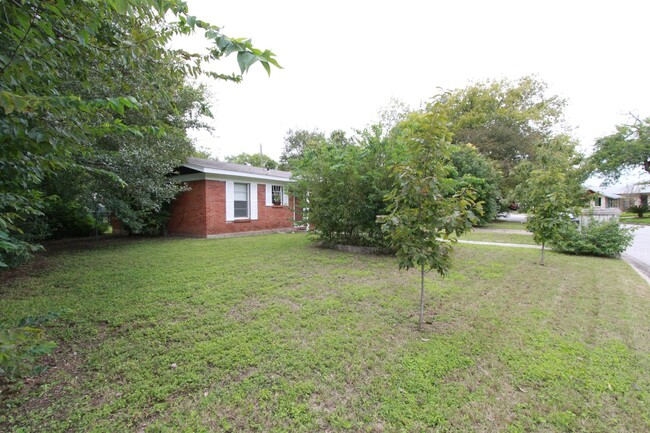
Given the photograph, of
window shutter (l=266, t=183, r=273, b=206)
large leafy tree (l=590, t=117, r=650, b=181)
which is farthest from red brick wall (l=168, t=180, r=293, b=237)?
large leafy tree (l=590, t=117, r=650, b=181)

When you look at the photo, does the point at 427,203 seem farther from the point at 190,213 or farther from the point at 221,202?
the point at 190,213

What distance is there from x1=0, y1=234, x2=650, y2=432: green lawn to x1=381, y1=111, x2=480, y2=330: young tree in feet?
2.89

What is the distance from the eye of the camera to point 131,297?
419 cm

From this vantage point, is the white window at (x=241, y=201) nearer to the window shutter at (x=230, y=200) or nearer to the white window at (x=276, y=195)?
the window shutter at (x=230, y=200)

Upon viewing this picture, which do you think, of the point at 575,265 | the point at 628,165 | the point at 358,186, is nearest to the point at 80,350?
the point at 358,186

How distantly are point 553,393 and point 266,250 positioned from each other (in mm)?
6643

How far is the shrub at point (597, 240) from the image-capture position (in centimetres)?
798

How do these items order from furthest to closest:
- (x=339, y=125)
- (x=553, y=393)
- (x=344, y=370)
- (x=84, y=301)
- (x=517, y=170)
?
(x=339, y=125) → (x=517, y=170) → (x=84, y=301) → (x=344, y=370) → (x=553, y=393)

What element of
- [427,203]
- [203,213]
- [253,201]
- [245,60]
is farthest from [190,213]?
[245,60]

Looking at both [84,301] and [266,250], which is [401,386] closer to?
[84,301]

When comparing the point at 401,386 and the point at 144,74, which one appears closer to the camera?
the point at 144,74

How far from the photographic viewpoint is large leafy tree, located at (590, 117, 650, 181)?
2441 centimetres

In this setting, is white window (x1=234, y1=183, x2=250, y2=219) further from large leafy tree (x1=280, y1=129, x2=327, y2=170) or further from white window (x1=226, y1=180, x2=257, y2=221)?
large leafy tree (x1=280, y1=129, x2=327, y2=170)

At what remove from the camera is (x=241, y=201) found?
39.4ft
